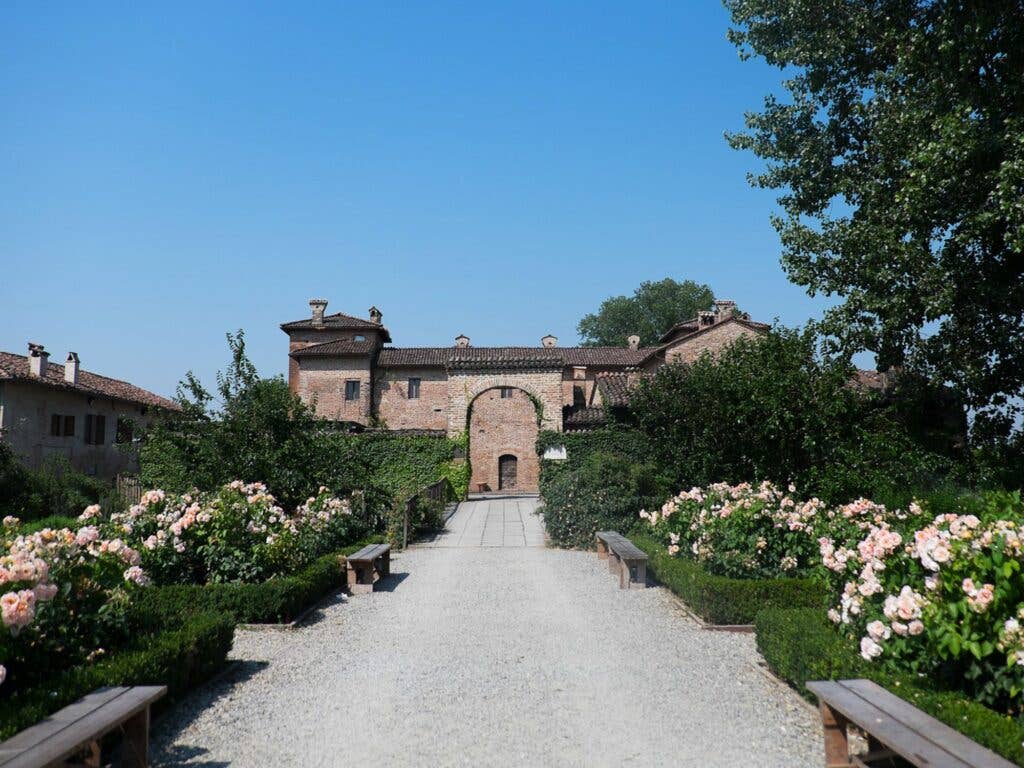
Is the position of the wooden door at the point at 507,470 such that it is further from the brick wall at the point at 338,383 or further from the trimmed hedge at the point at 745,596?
the trimmed hedge at the point at 745,596

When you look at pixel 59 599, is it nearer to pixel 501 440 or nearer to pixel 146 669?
pixel 146 669

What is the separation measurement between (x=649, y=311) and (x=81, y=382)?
4173cm

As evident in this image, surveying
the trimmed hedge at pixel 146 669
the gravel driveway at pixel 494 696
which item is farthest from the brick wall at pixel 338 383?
the trimmed hedge at pixel 146 669

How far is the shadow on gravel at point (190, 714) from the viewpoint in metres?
4.38

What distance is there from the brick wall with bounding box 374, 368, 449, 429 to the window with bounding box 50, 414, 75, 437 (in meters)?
13.5

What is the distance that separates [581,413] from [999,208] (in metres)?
19.1

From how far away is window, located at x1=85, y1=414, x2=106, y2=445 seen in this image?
28.1 m

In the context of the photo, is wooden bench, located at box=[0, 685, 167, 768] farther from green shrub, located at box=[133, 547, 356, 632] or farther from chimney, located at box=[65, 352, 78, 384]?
chimney, located at box=[65, 352, 78, 384]

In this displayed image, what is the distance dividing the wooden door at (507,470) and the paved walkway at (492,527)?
1071 centimetres

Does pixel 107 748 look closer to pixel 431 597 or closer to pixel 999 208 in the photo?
pixel 431 597

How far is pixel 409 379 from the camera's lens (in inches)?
1480

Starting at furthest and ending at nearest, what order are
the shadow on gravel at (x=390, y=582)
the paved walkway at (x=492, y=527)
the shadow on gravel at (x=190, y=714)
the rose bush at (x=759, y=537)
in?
the paved walkway at (x=492, y=527), the shadow on gravel at (x=390, y=582), the rose bush at (x=759, y=537), the shadow on gravel at (x=190, y=714)

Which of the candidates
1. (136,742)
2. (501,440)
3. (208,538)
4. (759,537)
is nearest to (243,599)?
(208,538)

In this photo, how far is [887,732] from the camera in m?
3.56
